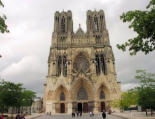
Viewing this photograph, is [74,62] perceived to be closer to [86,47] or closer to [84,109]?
[86,47]

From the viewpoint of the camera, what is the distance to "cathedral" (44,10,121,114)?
41.4 metres

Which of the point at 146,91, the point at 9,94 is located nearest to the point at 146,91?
the point at 146,91

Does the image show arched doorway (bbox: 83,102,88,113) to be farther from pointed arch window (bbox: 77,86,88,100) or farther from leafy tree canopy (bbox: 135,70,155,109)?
leafy tree canopy (bbox: 135,70,155,109)

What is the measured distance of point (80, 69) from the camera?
4409 cm

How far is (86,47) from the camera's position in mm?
47156

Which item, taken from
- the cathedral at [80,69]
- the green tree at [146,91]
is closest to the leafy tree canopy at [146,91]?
the green tree at [146,91]

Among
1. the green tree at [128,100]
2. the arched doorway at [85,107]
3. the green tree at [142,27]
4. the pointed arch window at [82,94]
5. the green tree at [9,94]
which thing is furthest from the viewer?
the pointed arch window at [82,94]

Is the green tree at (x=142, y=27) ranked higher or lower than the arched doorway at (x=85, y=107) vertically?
higher

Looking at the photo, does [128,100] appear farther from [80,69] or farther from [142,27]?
[142,27]

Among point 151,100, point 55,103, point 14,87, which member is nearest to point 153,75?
point 151,100

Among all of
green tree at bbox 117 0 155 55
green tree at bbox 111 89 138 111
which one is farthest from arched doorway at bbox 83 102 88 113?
green tree at bbox 117 0 155 55

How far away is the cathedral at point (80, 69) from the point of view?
136ft

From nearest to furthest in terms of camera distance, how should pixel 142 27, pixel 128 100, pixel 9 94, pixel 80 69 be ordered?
1. pixel 142 27
2. pixel 9 94
3. pixel 128 100
4. pixel 80 69

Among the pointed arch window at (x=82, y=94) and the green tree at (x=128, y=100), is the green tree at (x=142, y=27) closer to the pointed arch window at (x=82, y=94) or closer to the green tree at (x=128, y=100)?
the green tree at (x=128, y=100)
